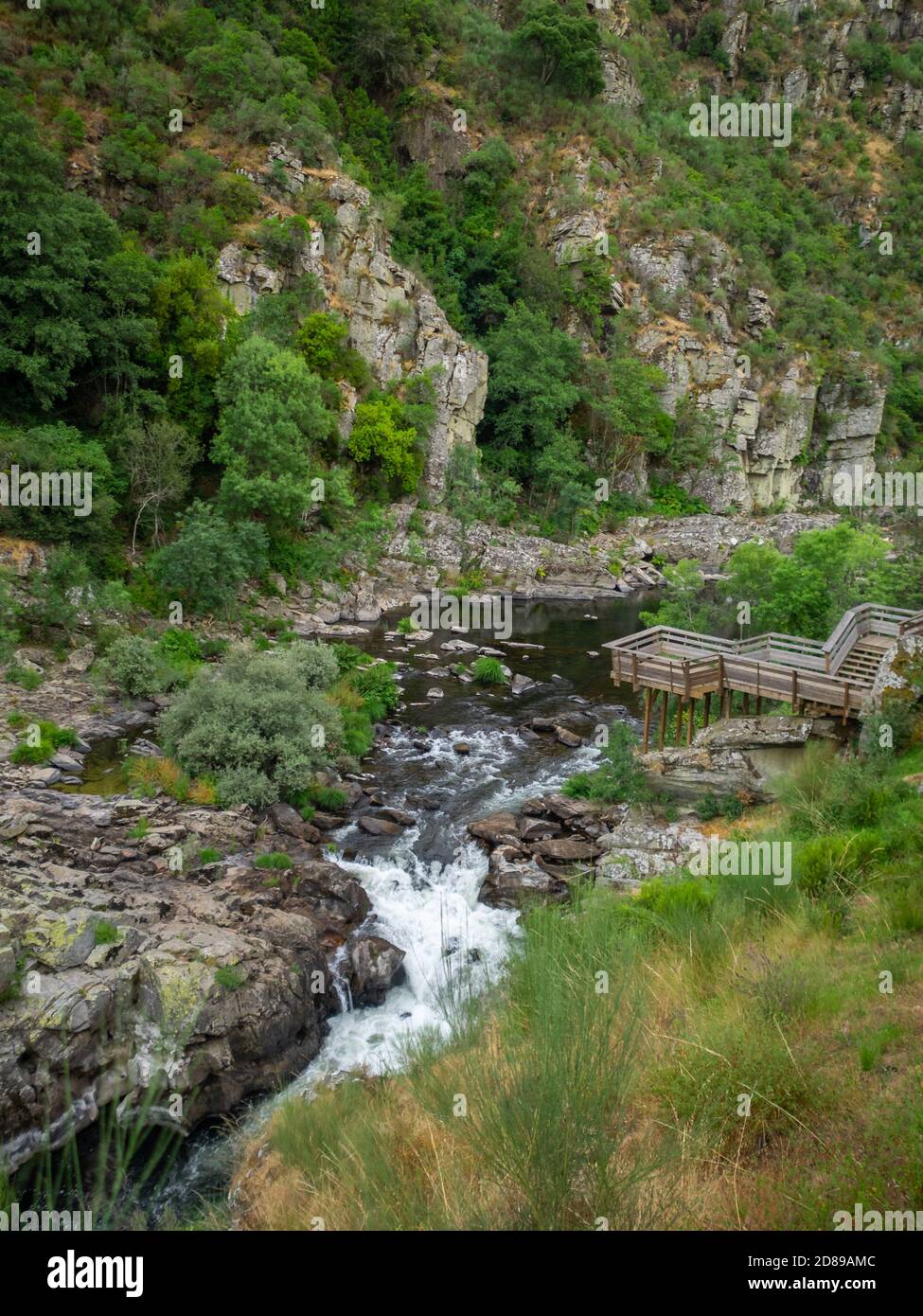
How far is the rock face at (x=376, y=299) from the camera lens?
108 ft

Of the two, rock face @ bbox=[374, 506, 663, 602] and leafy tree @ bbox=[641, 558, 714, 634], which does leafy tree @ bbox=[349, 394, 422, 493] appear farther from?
leafy tree @ bbox=[641, 558, 714, 634]

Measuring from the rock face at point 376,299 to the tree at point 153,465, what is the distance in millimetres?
9617

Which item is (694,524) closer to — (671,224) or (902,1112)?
(671,224)

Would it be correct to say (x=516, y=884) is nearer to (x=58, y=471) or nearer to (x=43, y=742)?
(x=43, y=742)

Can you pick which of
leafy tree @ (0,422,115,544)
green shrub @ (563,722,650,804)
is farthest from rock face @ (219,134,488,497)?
green shrub @ (563,722,650,804)

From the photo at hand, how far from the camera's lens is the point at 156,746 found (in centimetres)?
1644

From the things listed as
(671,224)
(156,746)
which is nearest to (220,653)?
(156,746)

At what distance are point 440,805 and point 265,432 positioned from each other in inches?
684

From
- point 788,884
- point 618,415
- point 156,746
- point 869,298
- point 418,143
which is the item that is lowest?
point 156,746

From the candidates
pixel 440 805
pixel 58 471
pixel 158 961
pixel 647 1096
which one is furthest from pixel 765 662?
pixel 58 471

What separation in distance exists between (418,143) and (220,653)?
129 ft

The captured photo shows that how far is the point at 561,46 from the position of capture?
1954 inches

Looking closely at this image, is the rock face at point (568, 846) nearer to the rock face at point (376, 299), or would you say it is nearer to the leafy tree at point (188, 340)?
the leafy tree at point (188, 340)
